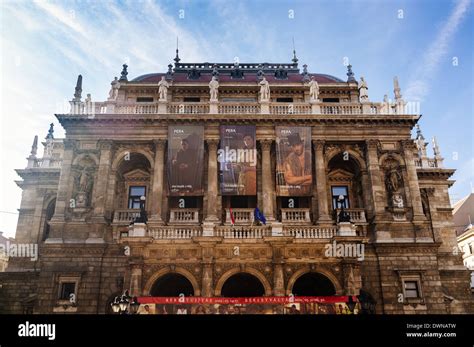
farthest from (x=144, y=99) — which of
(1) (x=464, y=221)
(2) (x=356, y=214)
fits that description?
(1) (x=464, y=221)

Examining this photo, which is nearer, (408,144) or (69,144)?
(408,144)

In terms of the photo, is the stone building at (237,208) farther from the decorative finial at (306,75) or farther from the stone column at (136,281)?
the decorative finial at (306,75)

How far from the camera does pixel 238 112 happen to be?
27.4 meters

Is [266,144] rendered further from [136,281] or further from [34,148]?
[34,148]

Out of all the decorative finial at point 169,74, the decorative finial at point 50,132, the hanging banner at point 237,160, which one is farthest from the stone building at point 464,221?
the decorative finial at point 50,132

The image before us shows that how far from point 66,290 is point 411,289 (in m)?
20.4

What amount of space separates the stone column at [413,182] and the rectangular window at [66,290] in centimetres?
2118

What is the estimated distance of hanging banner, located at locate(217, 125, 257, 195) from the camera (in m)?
25.1

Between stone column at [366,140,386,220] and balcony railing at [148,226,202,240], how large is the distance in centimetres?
1119

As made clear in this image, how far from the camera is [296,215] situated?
83.1 feet

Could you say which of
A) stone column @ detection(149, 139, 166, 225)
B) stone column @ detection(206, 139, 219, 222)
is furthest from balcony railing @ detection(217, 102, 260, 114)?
stone column @ detection(149, 139, 166, 225)

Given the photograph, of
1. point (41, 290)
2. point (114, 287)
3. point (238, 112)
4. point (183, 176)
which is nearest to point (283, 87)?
point (238, 112)

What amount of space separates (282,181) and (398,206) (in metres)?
7.55

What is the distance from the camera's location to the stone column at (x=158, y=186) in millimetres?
24323
